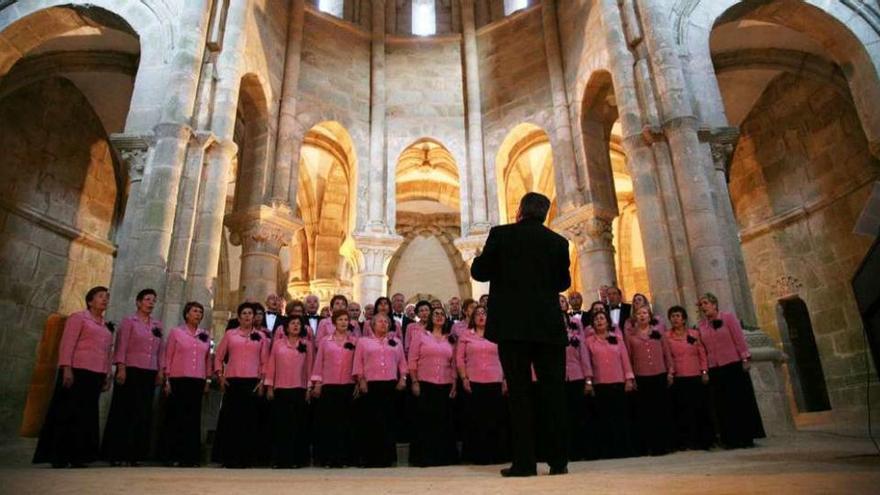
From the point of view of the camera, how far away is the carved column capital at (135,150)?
8.00m

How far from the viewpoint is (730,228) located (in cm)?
815

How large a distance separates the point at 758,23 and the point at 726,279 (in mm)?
6997

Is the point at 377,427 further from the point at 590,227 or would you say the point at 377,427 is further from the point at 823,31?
the point at 823,31

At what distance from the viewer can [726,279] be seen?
756cm

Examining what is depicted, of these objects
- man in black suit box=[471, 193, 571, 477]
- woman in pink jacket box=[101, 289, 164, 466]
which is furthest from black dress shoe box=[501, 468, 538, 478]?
woman in pink jacket box=[101, 289, 164, 466]

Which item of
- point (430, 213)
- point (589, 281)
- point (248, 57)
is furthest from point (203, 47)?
point (430, 213)

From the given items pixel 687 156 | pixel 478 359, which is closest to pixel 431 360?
pixel 478 359

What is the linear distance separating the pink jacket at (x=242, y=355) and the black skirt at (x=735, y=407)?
15.9 feet

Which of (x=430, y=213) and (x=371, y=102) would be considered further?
(x=430, y=213)

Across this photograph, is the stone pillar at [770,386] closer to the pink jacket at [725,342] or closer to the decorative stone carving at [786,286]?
the pink jacket at [725,342]

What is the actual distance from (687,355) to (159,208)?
6.85m

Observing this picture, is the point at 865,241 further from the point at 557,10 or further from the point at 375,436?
the point at 375,436

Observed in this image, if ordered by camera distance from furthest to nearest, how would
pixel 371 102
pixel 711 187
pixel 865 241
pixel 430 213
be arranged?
pixel 430 213 → pixel 371 102 → pixel 865 241 → pixel 711 187

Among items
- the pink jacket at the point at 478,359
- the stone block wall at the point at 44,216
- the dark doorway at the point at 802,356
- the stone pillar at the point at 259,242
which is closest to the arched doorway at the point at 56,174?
the stone block wall at the point at 44,216
